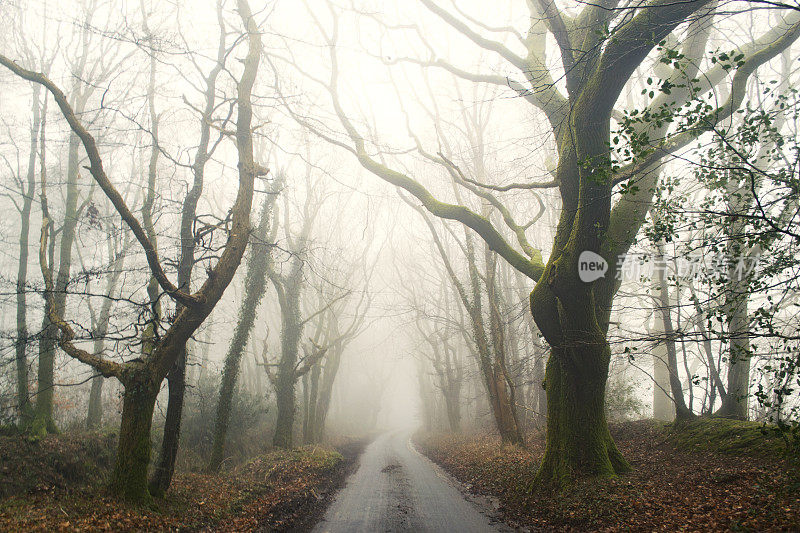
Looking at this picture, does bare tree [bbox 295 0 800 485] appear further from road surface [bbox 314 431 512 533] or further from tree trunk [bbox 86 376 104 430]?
tree trunk [bbox 86 376 104 430]

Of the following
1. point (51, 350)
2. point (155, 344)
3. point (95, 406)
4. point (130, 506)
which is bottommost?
point (95, 406)

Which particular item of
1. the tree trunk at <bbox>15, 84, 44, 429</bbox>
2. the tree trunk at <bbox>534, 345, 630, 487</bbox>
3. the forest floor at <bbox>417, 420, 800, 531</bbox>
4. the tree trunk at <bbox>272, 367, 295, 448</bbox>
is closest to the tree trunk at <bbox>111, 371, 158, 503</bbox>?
the forest floor at <bbox>417, 420, 800, 531</bbox>

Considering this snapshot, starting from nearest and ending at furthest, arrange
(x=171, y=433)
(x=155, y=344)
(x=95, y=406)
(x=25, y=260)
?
(x=155, y=344) → (x=171, y=433) → (x=25, y=260) → (x=95, y=406)

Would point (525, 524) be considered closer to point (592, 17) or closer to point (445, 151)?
point (592, 17)

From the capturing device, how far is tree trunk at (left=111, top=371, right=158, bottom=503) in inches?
220

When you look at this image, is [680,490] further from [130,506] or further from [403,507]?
[130,506]

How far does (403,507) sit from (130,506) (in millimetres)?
4033

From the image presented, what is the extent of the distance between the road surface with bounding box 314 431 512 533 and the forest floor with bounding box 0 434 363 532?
42 centimetres

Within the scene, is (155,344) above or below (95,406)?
above

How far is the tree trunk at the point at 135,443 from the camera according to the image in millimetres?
5594

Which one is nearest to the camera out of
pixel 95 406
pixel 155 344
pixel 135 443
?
pixel 135 443

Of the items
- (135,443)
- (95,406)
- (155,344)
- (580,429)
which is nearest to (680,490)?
(580,429)

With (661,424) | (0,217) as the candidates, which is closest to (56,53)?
(0,217)

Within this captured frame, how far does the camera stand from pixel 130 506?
212 inches
